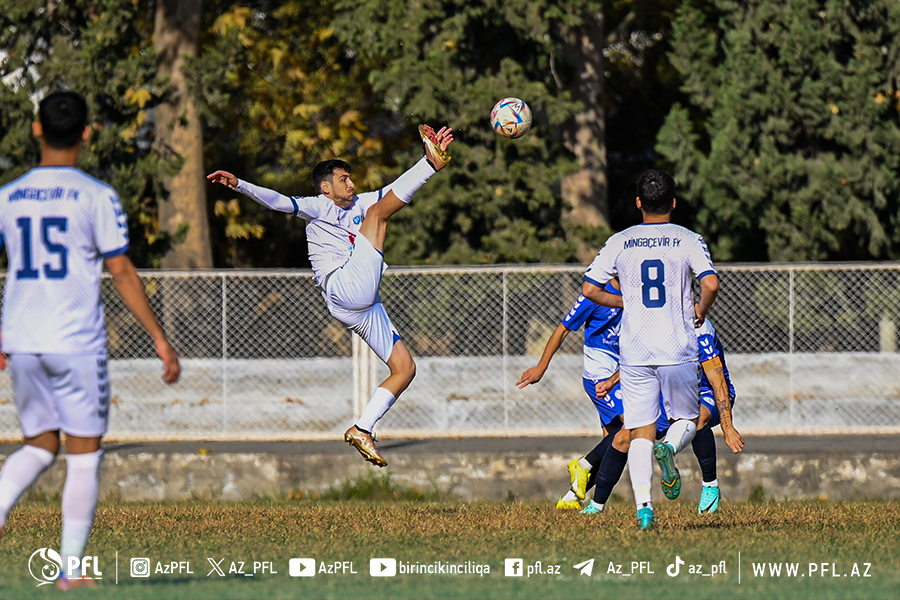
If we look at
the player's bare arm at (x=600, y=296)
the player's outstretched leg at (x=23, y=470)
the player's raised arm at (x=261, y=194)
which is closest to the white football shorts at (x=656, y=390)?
the player's bare arm at (x=600, y=296)

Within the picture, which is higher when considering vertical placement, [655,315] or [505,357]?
[655,315]

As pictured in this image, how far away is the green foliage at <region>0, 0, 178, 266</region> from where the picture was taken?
1844 cm

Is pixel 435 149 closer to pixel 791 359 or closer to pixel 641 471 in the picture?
pixel 641 471

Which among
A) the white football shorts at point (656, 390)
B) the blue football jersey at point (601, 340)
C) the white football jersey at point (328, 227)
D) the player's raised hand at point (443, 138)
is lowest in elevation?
the white football shorts at point (656, 390)

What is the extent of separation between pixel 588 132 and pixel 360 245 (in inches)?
457

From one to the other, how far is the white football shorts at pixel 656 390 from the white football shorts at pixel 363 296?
1.94 meters

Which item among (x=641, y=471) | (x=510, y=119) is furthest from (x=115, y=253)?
(x=510, y=119)

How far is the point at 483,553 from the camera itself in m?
6.55

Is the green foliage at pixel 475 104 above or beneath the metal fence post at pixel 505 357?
above

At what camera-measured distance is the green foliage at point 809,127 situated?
55.4 feet

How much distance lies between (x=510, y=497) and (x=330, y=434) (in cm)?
276

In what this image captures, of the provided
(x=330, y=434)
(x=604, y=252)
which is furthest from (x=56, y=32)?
(x=604, y=252)

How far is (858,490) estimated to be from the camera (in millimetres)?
11641

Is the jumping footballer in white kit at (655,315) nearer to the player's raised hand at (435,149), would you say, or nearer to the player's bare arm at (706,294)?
the player's bare arm at (706,294)
